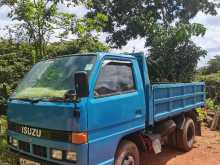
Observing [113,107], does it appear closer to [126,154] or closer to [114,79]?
[114,79]

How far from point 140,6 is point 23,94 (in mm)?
14128

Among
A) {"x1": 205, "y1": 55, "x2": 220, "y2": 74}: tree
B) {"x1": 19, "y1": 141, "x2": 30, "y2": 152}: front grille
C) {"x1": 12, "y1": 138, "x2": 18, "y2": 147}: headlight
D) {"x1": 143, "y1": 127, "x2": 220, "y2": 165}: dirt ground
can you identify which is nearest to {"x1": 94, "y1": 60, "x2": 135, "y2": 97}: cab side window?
{"x1": 19, "y1": 141, "x2": 30, "y2": 152}: front grille

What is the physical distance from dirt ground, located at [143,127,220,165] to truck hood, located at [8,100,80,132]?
10.8ft

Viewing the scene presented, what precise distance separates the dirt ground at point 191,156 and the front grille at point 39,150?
3.10m

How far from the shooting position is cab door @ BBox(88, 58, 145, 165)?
4616 mm

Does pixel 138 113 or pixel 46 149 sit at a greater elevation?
pixel 138 113

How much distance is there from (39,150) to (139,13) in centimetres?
1416

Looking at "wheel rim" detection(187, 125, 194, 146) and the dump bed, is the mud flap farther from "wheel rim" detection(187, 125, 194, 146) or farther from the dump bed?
"wheel rim" detection(187, 125, 194, 146)

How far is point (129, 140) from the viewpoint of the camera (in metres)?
5.68

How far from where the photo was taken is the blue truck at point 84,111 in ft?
14.5

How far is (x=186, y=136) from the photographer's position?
820cm

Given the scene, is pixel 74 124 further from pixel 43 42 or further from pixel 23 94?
pixel 43 42

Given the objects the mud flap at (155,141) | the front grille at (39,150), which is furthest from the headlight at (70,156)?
A: the mud flap at (155,141)

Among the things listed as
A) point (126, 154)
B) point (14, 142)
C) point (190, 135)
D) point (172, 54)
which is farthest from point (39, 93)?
point (172, 54)
